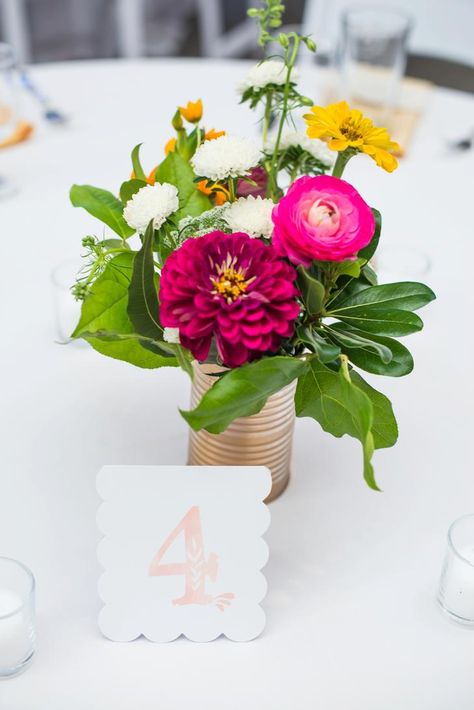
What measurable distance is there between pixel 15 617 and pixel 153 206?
364mm

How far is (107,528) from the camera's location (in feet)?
2.61

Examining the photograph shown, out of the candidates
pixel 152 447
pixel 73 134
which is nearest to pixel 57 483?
pixel 152 447

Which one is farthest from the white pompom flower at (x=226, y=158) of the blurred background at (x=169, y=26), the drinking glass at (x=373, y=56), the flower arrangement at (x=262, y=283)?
the blurred background at (x=169, y=26)

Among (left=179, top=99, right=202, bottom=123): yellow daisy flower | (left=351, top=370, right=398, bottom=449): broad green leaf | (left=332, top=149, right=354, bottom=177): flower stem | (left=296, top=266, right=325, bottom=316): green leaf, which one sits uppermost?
(left=332, top=149, right=354, bottom=177): flower stem

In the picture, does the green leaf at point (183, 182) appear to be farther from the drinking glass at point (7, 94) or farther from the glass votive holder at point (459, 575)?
the drinking glass at point (7, 94)

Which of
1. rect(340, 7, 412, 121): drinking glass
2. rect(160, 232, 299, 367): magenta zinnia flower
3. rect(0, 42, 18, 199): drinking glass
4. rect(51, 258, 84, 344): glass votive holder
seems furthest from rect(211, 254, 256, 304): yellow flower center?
rect(340, 7, 412, 121): drinking glass

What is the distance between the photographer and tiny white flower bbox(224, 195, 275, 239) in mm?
754

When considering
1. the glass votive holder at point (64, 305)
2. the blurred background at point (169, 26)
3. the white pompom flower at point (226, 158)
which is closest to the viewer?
the white pompom flower at point (226, 158)

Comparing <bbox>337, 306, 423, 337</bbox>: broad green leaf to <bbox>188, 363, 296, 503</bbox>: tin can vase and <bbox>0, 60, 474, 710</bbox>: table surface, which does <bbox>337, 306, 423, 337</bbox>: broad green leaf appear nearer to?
<bbox>188, 363, 296, 503</bbox>: tin can vase

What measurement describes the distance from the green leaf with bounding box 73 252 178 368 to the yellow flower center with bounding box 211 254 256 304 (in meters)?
0.11

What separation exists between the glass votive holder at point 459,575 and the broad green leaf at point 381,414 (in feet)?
0.38

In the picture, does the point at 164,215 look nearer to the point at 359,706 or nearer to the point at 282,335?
the point at 282,335

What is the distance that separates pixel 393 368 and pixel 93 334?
262mm

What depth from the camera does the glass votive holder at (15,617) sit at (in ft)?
2.49
